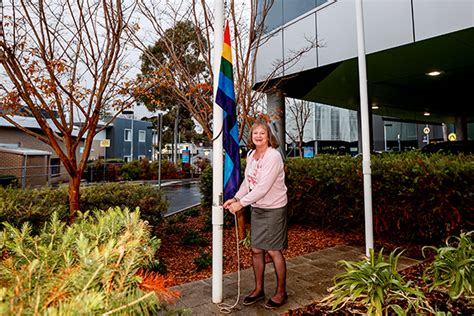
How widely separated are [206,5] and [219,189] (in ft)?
11.0

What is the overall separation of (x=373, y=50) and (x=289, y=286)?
5677 mm

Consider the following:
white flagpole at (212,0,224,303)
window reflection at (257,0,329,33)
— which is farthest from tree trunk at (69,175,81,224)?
window reflection at (257,0,329,33)

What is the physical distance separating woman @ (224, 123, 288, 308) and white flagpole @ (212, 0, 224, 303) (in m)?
0.17

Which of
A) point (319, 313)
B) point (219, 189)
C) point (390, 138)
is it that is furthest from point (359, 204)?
point (390, 138)

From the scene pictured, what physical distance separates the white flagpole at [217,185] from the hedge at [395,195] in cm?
280

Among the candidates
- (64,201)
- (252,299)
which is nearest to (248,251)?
(252,299)

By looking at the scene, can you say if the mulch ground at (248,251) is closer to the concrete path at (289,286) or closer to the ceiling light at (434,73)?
the concrete path at (289,286)

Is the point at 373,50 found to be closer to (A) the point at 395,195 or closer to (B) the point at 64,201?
(A) the point at 395,195

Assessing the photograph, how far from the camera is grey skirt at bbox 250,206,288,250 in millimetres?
2533

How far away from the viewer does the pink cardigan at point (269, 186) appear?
2420mm

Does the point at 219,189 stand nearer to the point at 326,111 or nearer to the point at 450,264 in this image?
the point at 450,264

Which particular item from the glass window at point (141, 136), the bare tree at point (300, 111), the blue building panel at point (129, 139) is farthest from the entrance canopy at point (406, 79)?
the glass window at point (141, 136)

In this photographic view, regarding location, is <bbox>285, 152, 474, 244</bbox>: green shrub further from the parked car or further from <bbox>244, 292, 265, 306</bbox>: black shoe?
the parked car

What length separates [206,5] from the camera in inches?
177
